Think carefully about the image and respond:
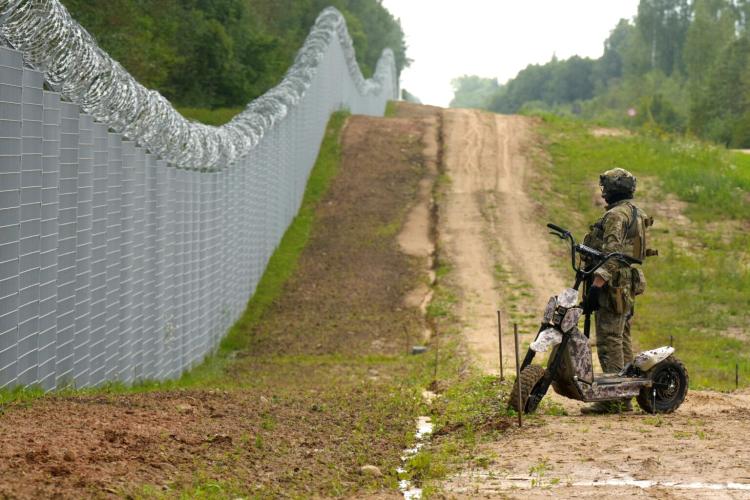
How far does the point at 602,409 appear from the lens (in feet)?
34.3

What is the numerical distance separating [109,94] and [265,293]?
36.4 ft

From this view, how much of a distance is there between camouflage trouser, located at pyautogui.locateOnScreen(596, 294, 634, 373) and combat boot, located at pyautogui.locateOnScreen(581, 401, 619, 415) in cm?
29

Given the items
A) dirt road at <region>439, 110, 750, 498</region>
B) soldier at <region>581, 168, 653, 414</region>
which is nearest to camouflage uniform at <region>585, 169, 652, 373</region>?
soldier at <region>581, 168, 653, 414</region>

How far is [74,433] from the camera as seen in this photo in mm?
7340

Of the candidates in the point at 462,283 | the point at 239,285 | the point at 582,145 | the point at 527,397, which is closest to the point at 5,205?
the point at 527,397

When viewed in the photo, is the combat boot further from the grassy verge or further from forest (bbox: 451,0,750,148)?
forest (bbox: 451,0,750,148)

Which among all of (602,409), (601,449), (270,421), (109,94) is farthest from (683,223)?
(601,449)

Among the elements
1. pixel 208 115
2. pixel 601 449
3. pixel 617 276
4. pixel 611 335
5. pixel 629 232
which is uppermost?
pixel 208 115

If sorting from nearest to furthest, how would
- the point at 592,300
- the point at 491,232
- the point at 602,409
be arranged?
the point at 592,300 < the point at 602,409 < the point at 491,232

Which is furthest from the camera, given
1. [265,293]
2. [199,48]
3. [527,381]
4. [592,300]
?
[199,48]

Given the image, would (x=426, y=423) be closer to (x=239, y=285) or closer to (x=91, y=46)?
(x=91, y=46)

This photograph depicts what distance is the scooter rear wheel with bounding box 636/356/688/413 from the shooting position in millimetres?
10297

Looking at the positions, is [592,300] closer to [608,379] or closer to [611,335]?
[611,335]

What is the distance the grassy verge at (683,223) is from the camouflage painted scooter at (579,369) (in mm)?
3719
